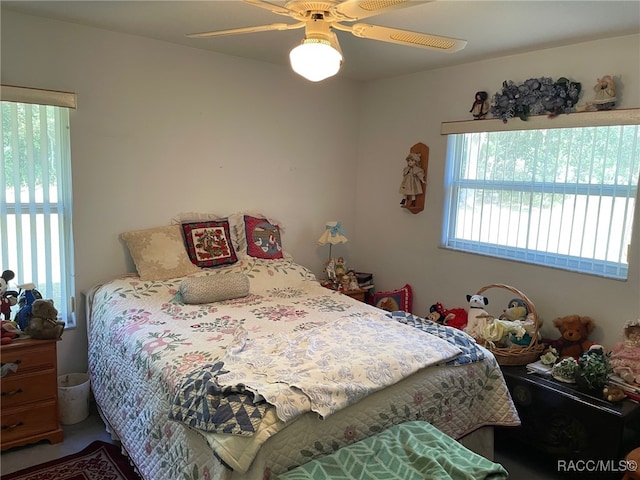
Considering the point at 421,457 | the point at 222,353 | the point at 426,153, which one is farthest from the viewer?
the point at 426,153

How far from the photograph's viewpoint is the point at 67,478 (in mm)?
2238

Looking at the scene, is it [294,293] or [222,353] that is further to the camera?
[294,293]

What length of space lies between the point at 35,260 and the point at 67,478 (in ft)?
4.26

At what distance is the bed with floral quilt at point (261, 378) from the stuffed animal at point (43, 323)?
223mm

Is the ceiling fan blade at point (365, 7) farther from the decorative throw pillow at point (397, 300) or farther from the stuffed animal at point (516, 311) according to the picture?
the decorative throw pillow at point (397, 300)

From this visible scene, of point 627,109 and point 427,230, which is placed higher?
point 627,109

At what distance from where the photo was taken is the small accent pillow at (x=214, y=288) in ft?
8.79

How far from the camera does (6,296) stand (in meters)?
2.55

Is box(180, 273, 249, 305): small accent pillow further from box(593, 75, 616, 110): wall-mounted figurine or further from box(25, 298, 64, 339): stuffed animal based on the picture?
box(593, 75, 616, 110): wall-mounted figurine

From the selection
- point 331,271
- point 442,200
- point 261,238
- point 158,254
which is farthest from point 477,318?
point 158,254

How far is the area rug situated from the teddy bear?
2518mm

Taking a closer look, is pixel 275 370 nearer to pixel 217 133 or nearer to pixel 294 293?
pixel 294 293

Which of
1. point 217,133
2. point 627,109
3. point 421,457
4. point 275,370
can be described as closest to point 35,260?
point 217,133

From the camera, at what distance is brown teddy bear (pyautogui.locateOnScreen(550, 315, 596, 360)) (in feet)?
8.87
